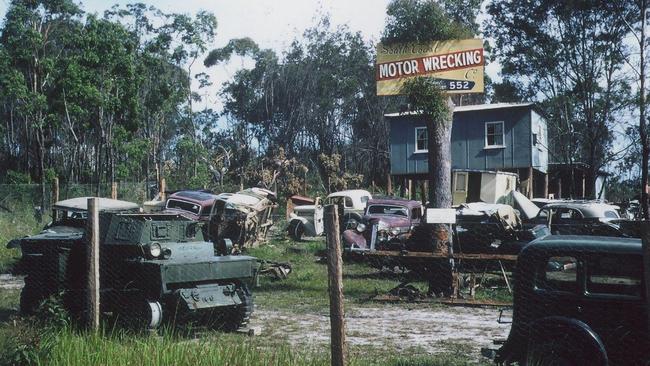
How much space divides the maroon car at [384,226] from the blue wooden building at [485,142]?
11.6 metres

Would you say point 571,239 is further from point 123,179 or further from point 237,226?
point 123,179

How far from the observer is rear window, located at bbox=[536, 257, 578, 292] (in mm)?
6945

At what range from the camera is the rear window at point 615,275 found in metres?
6.60

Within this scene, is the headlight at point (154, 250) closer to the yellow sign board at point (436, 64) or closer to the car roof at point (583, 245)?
the car roof at point (583, 245)

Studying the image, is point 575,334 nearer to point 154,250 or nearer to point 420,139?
point 154,250

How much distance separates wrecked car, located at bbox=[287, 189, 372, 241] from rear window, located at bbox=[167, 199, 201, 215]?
4.25 metres

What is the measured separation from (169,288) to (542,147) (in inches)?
1140

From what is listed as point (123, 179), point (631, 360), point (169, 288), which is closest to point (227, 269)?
point (169, 288)

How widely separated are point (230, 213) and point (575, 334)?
1625cm

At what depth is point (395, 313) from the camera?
1227 centimetres

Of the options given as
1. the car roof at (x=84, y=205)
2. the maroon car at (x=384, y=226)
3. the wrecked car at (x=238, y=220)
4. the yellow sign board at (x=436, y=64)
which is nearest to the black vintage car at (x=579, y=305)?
the yellow sign board at (x=436, y=64)

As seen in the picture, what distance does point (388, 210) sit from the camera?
70.0 ft

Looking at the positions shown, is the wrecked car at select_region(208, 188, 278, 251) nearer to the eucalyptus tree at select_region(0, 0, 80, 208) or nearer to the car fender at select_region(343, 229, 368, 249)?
the car fender at select_region(343, 229, 368, 249)

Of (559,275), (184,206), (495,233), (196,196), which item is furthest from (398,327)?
(196,196)
